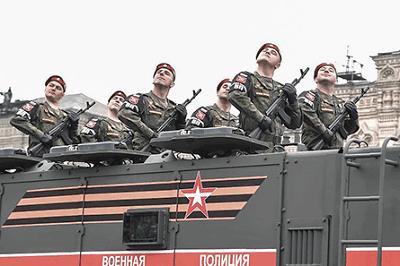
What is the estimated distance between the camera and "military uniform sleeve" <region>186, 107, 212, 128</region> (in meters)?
10.9

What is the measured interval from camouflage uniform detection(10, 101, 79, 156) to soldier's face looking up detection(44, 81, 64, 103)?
0.11 metres

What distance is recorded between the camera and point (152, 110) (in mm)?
11906

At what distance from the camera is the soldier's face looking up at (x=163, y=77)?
39.1 feet

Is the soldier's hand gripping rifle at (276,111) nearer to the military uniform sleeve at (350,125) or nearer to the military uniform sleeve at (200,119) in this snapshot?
the military uniform sleeve at (200,119)

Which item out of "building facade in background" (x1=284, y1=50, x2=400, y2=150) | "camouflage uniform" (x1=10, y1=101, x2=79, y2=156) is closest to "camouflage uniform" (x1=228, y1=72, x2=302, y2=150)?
"camouflage uniform" (x1=10, y1=101, x2=79, y2=156)

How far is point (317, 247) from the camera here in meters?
8.93

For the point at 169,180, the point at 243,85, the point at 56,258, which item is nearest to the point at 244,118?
the point at 243,85

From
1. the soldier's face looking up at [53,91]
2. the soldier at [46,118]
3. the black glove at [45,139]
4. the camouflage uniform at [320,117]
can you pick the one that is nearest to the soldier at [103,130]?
the soldier at [46,118]

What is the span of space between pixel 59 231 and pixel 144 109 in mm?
1950

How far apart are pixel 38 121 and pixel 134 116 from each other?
1634 millimetres

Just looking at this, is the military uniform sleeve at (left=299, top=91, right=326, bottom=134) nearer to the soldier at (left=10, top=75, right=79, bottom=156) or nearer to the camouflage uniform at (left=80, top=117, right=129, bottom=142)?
the camouflage uniform at (left=80, top=117, right=129, bottom=142)

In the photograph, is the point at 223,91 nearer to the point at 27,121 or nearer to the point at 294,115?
the point at 294,115

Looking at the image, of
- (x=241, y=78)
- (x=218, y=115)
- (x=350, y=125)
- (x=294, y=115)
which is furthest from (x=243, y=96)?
(x=350, y=125)

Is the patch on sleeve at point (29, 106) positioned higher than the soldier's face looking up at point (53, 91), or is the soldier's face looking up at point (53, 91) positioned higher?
the soldier's face looking up at point (53, 91)
